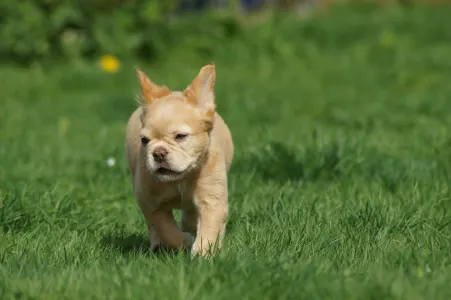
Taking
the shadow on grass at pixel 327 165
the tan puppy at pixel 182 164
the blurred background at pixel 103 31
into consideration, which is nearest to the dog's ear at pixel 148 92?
the tan puppy at pixel 182 164

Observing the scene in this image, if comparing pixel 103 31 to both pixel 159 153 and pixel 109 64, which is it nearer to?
pixel 109 64

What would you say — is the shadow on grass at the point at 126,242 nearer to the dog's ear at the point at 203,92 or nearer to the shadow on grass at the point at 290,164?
the dog's ear at the point at 203,92

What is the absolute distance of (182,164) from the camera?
3980 millimetres

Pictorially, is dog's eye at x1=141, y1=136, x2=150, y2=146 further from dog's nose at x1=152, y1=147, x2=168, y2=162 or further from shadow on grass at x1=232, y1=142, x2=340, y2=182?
shadow on grass at x1=232, y1=142, x2=340, y2=182

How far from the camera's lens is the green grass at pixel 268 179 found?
11.2 feet

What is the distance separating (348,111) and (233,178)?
343 centimetres

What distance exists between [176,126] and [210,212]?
0.51m

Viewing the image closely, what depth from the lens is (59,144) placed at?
750cm

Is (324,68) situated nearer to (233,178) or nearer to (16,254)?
(233,178)

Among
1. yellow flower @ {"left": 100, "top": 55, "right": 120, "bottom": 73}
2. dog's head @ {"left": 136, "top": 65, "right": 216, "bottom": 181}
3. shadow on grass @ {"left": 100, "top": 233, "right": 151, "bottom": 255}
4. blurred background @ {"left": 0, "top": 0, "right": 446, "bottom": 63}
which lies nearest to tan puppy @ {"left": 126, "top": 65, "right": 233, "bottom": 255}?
dog's head @ {"left": 136, "top": 65, "right": 216, "bottom": 181}

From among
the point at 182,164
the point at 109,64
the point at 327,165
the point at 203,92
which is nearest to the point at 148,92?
the point at 203,92

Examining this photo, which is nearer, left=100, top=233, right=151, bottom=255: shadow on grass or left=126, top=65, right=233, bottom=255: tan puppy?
left=126, top=65, right=233, bottom=255: tan puppy

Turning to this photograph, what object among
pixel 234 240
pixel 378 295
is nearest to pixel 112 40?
pixel 234 240

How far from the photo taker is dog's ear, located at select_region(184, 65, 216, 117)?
163 inches
